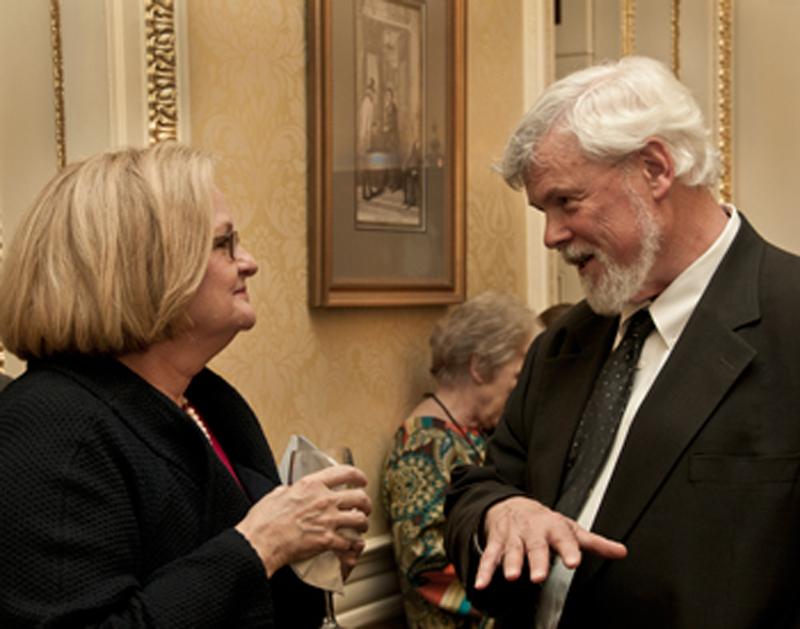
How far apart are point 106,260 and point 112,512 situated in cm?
41

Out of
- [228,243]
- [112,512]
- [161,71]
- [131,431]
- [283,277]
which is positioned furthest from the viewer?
[283,277]

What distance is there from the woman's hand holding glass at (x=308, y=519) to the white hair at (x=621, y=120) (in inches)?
27.9

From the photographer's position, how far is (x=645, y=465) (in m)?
1.91

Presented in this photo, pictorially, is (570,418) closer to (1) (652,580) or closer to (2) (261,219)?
(1) (652,580)

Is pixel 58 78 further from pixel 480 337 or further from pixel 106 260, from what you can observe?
pixel 480 337

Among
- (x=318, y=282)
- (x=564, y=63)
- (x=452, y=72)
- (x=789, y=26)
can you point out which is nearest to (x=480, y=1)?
(x=452, y=72)

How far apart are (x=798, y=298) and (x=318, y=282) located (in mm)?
1499

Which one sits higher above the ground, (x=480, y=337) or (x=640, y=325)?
(x=640, y=325)

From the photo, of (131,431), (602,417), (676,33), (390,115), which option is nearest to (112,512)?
(131,431)

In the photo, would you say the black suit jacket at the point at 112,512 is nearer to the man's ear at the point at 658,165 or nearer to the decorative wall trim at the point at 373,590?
the man's ear at the point at 658,165

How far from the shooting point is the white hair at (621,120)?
2.06 meters

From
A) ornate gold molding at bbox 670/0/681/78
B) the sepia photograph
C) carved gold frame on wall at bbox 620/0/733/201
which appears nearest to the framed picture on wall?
the sepia photograph

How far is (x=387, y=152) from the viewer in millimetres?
3373

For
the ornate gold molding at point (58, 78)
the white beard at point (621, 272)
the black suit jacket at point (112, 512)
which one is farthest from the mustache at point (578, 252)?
the ornate gold molding at point (58, 78)
